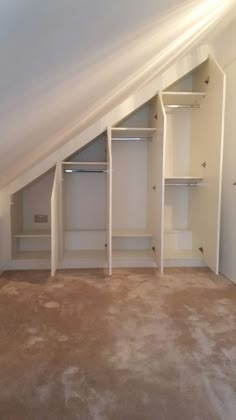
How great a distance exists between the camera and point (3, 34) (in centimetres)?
59

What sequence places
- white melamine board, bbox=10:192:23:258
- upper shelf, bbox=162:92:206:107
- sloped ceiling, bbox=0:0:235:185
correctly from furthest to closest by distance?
white melamine board, bbox=10:192:23:258 < upper shelf, bbox=162:92:206:107 < sloped ceiling, bbox=0:0:235:185

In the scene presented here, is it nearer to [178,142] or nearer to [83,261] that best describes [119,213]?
[83,261]

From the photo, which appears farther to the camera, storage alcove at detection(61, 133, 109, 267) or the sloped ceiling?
storage alcove at detection(61, 133, 109, 267)

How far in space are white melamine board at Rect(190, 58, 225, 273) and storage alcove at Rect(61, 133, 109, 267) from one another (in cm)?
100

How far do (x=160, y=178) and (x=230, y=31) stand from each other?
1.40 meters

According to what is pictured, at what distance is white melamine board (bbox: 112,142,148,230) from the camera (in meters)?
3.55

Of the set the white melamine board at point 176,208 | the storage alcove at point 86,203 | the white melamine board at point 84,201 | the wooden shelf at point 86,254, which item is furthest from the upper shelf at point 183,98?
the wooden shelf at point 86,254

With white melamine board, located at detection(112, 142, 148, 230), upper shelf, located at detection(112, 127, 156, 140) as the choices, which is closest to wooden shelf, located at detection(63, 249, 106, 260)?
white melamine board, located at detection(112, 142, 148, 230)

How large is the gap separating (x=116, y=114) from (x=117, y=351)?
7.23 ft

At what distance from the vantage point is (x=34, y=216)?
3.54 m

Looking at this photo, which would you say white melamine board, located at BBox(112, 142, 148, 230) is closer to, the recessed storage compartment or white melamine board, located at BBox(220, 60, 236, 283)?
the recessed storage compartment

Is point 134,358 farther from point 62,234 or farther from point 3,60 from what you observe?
point 62,234

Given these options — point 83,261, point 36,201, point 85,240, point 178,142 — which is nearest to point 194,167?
point 178,142

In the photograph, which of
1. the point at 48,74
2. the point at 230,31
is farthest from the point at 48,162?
the point at 48,74
